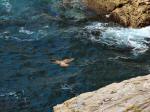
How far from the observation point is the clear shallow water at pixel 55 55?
464 inches

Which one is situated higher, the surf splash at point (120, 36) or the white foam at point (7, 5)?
the white foam at point (7, 5)

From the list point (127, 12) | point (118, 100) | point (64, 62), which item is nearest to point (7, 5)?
point (127, 12)

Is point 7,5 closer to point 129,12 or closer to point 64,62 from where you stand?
point 129,12

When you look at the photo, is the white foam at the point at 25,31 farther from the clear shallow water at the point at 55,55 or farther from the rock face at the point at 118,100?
the rock face at the point at 118,100

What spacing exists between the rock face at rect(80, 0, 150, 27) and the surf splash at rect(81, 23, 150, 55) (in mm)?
399

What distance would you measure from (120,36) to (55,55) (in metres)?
3.13

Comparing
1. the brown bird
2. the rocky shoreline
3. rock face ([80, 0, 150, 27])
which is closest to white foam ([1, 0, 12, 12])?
the rocky shoreline

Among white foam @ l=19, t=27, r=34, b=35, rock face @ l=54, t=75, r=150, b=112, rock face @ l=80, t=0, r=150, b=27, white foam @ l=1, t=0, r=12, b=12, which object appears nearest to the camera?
rock face @ l=54, t=75, r=150, b=112

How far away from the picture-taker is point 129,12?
17141mm

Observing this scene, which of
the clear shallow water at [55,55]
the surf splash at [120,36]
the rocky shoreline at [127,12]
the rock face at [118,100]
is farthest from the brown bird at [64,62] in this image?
the rock face at [118,100]

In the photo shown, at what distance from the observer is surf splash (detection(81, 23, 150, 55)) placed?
15.2 metres

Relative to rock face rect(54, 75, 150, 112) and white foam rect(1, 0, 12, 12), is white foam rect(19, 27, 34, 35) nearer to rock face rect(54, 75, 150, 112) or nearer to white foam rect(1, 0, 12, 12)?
white foam rect(1, 0, 12, 12)

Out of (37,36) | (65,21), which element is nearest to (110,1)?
(65,21)

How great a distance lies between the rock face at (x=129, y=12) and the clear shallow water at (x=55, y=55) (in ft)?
1.51
